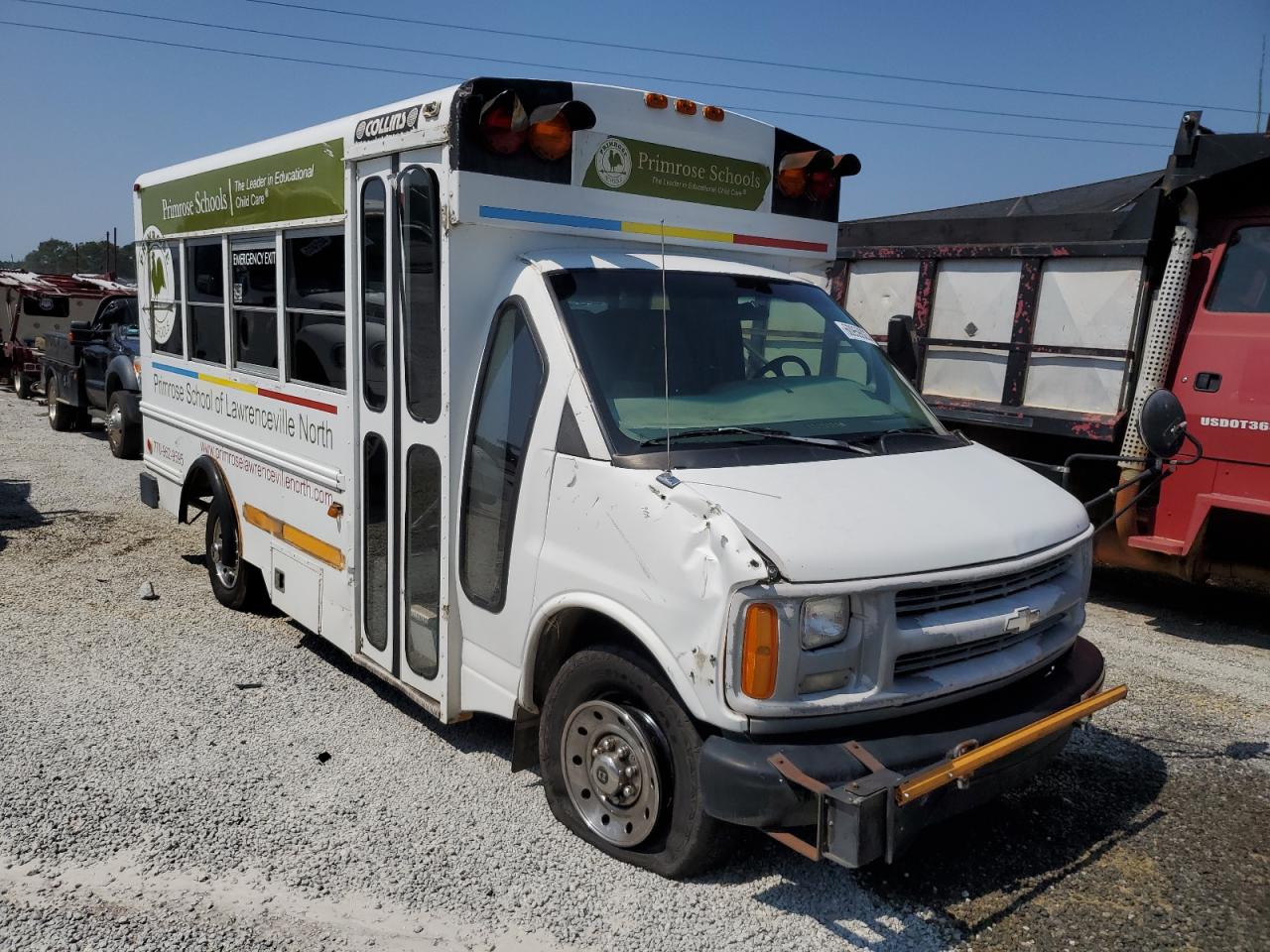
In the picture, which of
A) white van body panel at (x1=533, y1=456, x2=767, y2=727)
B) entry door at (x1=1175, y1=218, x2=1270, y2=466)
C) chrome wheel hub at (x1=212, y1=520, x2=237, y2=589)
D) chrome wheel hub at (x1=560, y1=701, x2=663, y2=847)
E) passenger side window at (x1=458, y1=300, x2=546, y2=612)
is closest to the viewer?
white van body panel at (x1=533, y1=456, x2=767, y2=727)

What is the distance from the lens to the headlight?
2857 mm

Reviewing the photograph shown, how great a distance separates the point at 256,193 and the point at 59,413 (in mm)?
11160

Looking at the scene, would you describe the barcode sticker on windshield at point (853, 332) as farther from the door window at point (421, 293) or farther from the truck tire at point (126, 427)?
the truck tire at point (126, 427)

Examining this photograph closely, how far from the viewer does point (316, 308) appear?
4844mm

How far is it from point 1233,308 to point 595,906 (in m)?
5.32

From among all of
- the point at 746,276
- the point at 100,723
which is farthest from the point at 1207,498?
the point at 100,723

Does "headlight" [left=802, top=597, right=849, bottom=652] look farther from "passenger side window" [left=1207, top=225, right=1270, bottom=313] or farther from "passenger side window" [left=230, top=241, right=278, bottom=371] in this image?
"passenger side window" [left=1207, top=225, right=1270, bottom=313]

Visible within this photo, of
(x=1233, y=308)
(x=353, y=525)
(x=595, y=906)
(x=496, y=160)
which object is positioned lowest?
(x=595, y=906)

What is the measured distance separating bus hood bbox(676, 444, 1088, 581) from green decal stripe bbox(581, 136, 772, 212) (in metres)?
1.57

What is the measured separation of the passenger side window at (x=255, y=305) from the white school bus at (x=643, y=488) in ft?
0.11

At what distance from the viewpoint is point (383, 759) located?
4.30 metres

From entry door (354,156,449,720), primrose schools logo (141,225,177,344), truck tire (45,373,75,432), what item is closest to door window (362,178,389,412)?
entry door (354,156,449,720)

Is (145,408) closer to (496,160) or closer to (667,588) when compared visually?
(496,160)

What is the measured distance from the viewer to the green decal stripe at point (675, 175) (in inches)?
163
